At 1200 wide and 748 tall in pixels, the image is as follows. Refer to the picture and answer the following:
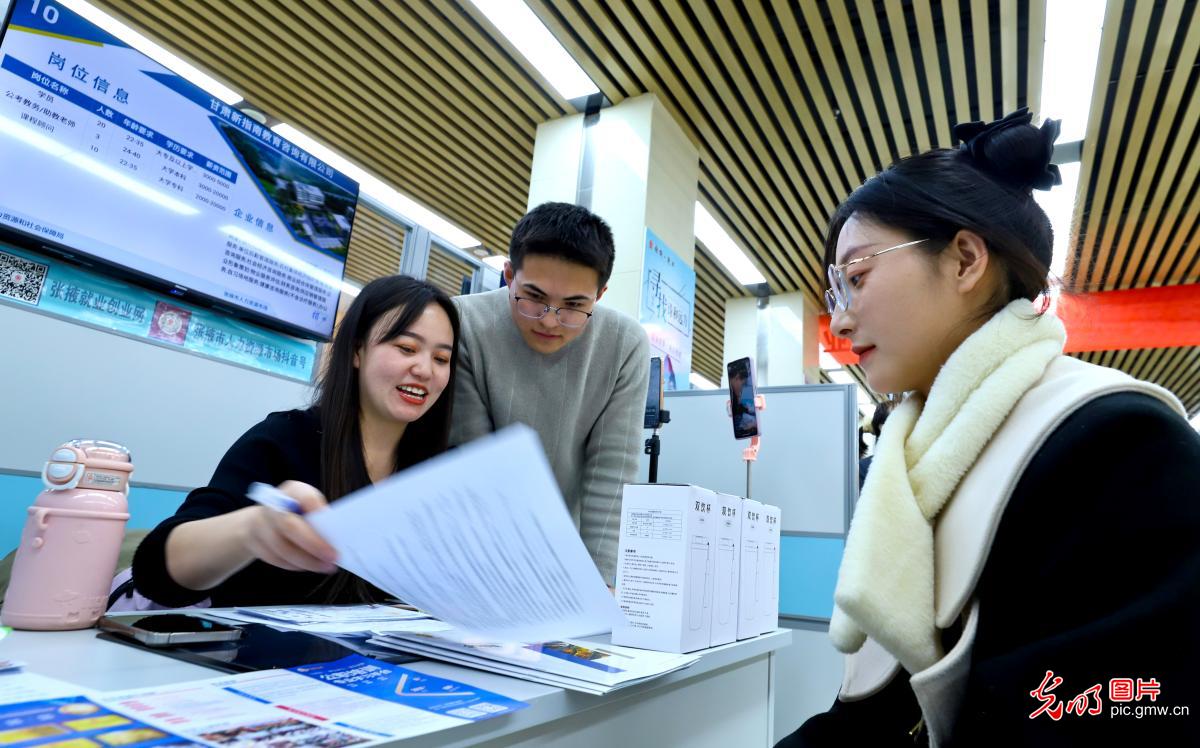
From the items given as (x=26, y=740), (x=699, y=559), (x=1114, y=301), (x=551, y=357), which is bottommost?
(x=26, y=740)

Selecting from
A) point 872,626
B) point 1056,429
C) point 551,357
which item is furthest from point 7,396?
point 1056,429

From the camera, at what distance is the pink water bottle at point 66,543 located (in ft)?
2.31

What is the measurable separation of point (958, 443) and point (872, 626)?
179 millimetres

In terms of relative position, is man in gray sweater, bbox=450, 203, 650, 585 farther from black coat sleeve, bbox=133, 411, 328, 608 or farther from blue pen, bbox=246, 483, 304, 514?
blue pen, bbox=246, 483, 304, 514

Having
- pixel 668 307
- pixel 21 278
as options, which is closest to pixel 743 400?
pixel 21 278

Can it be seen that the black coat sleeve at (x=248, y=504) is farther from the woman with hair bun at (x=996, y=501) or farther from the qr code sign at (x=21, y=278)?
the qr code sign at (x=21, y=278)

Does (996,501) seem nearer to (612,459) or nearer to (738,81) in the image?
(612,459)

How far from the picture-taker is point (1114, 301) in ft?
23.1

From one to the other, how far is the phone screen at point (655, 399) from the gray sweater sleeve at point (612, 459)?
61 centimetres

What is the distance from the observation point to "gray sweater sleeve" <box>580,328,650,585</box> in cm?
148

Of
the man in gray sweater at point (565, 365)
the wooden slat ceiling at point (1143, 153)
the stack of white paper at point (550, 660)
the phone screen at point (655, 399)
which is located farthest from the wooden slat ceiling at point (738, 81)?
the stack of white paper at point (550, 660)

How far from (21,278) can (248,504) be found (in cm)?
120

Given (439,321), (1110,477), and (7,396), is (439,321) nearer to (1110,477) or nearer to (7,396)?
(7,396)

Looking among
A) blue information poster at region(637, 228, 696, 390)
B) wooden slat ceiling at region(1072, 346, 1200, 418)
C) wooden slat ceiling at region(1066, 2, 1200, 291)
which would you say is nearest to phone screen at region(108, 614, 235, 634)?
wooden slat ceiling at region(1066, 2, 1200, 291)
